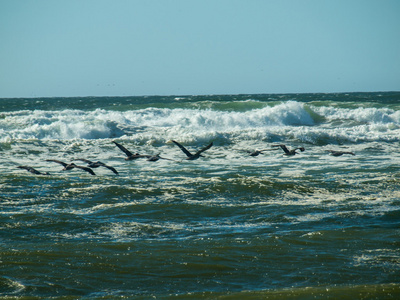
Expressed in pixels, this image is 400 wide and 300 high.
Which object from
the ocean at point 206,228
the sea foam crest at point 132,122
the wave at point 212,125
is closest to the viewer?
the ocean at point 206,228

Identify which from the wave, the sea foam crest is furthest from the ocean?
the sea foam crest

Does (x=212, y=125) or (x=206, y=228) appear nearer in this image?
(x=206, y=228)

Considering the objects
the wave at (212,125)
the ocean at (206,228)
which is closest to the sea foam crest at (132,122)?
the wave at (212,125)

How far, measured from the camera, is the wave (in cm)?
2305

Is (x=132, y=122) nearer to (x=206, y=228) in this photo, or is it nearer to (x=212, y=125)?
(x=212, y=125)

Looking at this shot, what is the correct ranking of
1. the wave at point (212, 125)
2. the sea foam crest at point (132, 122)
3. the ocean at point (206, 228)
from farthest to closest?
1. the sea foam crest at point (132, 122)
2. the wave at point (212, 125)
3. the ocean at point (206, 228)

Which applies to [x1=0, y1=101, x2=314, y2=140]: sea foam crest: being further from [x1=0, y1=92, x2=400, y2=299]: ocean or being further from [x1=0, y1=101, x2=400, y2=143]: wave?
[x1=0, y1=92, x2=400, y2=299]: ocean

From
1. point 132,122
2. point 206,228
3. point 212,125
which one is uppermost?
point 132,122

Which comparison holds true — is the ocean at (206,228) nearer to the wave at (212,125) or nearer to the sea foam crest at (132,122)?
the wave at (212,125)

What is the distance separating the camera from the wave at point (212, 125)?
907 inches

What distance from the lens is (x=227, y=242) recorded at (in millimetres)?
6809

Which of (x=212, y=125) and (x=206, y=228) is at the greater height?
(x=212, y=125)

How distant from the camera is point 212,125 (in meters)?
29.7

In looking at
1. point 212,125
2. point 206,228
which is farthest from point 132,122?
point 206,228
